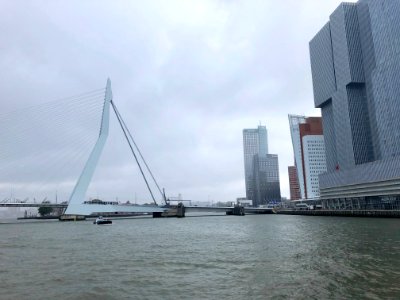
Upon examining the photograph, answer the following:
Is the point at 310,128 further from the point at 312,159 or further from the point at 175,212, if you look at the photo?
the point at 175,212

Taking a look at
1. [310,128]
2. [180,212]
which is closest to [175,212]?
[180,212]

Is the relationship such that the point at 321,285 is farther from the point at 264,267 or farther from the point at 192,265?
the point at 192,265

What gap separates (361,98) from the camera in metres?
129

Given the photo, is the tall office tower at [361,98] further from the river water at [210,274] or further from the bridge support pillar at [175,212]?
the river water at [210,274]

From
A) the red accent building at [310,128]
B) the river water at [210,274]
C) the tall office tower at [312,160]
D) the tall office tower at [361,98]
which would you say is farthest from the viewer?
the red accent building at [310,128]

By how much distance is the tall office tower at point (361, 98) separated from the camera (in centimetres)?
10688

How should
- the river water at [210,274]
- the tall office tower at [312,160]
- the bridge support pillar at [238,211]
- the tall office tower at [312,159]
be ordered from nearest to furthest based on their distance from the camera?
the river water at [210,274], the bridge support pillar at [238,211], the tall office tower at [312,160], the tall office tower at [312,159]

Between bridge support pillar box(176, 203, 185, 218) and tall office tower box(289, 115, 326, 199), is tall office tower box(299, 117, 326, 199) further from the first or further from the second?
bridge support pillar box(176, 203, 185, 218)

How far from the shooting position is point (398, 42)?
346ft

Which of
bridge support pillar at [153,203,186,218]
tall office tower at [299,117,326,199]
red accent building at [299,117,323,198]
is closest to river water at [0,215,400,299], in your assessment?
bridge support pillar at [153,203,186,218]

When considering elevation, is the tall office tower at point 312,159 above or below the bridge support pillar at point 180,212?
above

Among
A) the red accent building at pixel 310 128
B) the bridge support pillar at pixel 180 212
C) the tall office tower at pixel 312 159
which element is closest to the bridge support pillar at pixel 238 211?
the bridge support pillar at pixel 180 212

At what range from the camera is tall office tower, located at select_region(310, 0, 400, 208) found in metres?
107

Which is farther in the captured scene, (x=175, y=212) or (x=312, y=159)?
(x=312, y=159)
